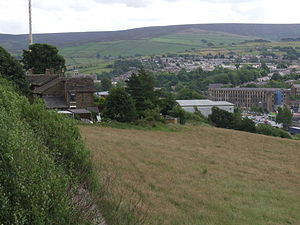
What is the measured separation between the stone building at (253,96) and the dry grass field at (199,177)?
11221cm

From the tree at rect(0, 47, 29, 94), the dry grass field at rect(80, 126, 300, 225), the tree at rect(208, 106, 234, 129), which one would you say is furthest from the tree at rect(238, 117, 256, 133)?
the tree at rect(0, 47, 29, 94)

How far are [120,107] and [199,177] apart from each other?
18.6 metres

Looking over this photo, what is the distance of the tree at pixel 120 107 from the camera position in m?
40.9

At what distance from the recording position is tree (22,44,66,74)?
5184 cm

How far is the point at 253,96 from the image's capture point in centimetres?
15388

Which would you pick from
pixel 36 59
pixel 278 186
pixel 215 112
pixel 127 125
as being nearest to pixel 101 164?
pixel 278 186

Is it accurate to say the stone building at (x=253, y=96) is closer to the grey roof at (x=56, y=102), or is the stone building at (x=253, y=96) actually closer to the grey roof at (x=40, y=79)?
the grey roof at (x=40, y=79)

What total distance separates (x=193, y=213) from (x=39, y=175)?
7344 mm

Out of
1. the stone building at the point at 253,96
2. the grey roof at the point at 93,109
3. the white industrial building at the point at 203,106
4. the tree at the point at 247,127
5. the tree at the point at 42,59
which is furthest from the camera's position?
the stone building at the point at 253,96

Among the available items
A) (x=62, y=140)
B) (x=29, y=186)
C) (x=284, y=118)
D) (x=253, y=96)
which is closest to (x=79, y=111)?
(x=62, y=140)

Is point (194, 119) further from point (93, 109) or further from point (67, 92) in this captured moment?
point (67, 92)

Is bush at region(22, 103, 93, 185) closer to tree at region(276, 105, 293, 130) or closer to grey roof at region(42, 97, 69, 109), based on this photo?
grey roof at region(42, 97, 69, 109)

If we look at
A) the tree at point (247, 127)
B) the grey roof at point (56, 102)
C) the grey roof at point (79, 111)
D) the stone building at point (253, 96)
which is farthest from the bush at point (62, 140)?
the stone building at point (253, 96)

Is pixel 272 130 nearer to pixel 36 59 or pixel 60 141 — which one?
pixel 36 59
